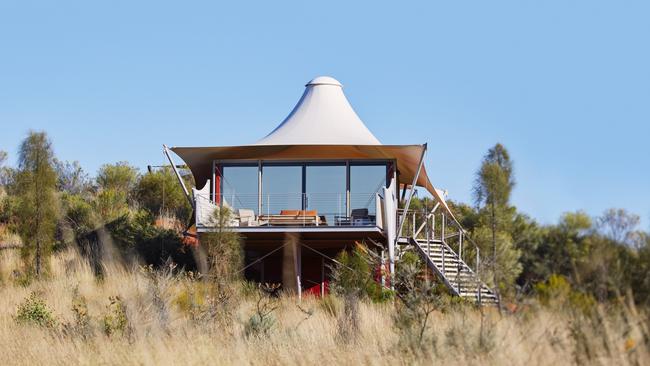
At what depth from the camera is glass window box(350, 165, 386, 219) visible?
26.3m

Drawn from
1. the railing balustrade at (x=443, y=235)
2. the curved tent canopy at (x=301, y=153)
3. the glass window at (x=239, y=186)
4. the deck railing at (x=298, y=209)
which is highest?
the curved tent canopy at (x=301, y=153)

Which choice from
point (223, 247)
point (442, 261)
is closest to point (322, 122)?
point (223, 247)

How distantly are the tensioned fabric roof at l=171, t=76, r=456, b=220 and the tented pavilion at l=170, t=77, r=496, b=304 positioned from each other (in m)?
0.02

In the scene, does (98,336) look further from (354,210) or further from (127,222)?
(127,222)

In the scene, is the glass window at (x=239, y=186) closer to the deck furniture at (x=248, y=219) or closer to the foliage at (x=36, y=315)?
the deck furniture at (x=248, y=219)

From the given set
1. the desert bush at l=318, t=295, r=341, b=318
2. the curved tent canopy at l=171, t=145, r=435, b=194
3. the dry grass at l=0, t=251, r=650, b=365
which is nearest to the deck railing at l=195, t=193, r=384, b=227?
→ the curved tent canopy at l=171, t=145, r=435, b=194

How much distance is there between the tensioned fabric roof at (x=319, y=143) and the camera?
83.8 ft

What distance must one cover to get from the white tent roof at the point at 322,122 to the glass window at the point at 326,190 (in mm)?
778

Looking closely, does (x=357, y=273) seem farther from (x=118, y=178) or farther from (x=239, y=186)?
(x=118, y=178)

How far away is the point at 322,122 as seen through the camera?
27078mm

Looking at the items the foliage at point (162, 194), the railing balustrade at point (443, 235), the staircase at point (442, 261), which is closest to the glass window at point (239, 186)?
the railing balustrade at point (443, 235)

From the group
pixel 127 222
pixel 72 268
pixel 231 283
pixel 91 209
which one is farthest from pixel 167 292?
pixel 91 209

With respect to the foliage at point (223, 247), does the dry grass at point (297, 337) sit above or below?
below

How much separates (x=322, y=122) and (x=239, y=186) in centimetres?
245
